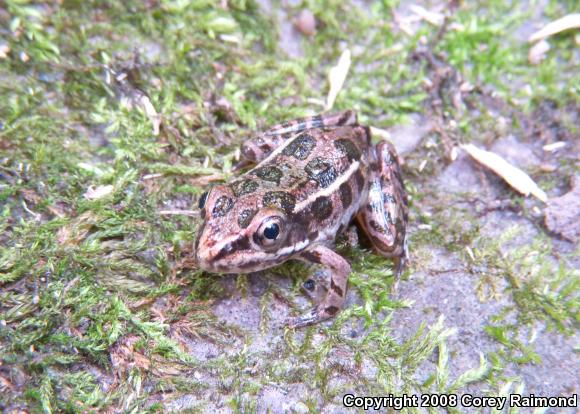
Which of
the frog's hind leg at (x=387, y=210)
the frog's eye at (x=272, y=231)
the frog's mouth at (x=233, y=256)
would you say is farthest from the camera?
the frog's hind leg at (x=387, y=210)

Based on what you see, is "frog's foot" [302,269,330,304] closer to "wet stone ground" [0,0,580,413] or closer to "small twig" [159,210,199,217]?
"wet stone ground" [0,0,580,413]

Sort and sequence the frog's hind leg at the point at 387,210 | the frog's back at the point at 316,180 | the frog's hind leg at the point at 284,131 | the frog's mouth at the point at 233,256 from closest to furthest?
the frog's mouth at the point at 233,256 < the frog's back at the point at 316,180 < the frog's hind leg at the point at 387,210 < the frog's hind leg at the point at 284,131

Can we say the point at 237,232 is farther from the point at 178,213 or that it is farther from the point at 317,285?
the point at 317,285

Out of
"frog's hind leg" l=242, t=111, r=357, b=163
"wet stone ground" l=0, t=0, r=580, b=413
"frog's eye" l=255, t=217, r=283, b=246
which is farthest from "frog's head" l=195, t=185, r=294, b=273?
"frog's hind leg" l=242, t=111, r=357, b=163

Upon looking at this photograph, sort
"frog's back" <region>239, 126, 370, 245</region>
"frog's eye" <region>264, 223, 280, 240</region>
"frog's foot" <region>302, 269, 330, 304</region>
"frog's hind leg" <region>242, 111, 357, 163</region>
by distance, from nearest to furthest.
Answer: "frog's eye" <region>264, 223, 280, 240</region>
"frog's back" <region>239, 126, 370, 245</region>
"frog's foot" <region>302, 269, 330, 304</region>
"frog's hind leg" <region>242, 111, 357, 163</region>

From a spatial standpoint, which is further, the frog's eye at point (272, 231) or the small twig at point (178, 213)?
the small twig at point (178, 213)

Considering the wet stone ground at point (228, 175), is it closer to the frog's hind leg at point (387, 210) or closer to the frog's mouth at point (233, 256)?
the frog's hind leg at point (387, 210)

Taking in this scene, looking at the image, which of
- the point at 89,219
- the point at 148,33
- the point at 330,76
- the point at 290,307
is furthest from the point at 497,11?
the point at 89,219

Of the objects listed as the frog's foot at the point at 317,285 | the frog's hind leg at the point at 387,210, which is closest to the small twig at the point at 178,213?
the frog's foot at the point at 317,285

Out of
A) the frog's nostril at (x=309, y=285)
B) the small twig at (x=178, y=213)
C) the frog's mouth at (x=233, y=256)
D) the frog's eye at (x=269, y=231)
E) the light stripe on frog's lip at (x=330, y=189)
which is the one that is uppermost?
the light stripe on frog's lip at (x=330, y=189)
